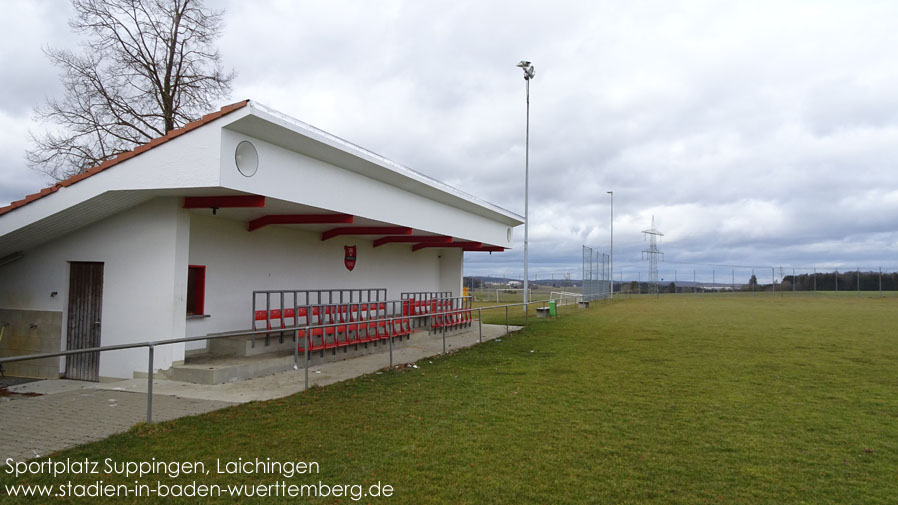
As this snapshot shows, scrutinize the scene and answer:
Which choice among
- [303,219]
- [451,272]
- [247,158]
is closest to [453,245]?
[451,272]

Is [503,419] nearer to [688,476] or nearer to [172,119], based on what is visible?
[688,476]

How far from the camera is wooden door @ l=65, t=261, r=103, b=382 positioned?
32.9ft

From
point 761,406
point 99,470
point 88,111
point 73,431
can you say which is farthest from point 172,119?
point 761,406

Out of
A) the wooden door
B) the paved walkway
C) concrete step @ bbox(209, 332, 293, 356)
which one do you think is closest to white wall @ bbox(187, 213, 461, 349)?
concrete step @ bbox(209, 332, 293, 356)

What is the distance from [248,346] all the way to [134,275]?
227 centimetres

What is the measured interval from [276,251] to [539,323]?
1228cm

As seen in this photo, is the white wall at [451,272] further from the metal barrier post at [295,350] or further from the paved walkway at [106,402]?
the metal barrier post at [295,350]

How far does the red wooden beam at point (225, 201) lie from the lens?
9352 millimetres

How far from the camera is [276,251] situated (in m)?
13.1

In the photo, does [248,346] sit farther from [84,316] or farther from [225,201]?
[84,316]

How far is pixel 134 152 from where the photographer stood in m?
8.75

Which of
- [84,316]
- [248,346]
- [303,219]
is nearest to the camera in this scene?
[84,316]

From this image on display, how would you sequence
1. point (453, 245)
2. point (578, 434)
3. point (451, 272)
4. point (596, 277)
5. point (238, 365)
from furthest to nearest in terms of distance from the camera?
1. point (596, 277)
2. point (451, 272)
3. point (453, 245)
4. point (238, 365)
5. point (578, 434)

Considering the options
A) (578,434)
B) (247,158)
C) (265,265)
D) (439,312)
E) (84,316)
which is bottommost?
(578,434)
